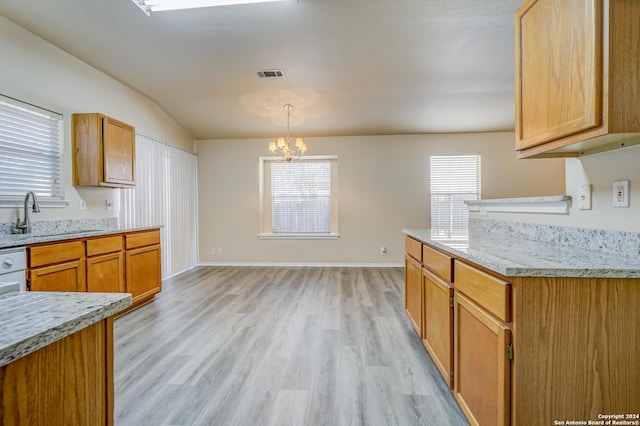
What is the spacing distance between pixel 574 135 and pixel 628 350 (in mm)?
809

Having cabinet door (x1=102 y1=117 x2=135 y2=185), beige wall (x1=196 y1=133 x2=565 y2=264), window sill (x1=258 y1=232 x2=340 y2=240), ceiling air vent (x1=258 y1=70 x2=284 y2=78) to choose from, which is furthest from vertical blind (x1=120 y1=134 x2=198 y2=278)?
ceiling air vent (x1=258 y1=70 x2=284 y2=78)

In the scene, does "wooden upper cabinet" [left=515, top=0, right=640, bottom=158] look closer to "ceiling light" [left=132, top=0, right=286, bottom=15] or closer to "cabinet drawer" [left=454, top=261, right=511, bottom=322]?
"cabinet drawer" [left=454, top=261, right=511, bottom=322]

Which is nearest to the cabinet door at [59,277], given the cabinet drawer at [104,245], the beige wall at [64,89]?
the cabinet drawer at [104,245]

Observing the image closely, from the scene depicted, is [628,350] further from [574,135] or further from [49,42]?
[49,42]

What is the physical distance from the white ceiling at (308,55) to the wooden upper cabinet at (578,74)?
63.3 inches

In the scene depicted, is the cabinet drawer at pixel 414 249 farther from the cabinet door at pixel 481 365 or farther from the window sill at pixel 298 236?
the window sill at pixel 298 236

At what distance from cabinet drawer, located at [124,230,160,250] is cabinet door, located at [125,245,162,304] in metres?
0.05

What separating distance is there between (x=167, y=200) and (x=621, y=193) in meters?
5.09

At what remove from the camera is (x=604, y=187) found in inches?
57.2

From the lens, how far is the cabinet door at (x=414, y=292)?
7.59 ft

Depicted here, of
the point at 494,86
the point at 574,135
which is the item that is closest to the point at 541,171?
the point at 494,86

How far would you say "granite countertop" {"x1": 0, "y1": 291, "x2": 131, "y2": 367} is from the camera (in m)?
0.50

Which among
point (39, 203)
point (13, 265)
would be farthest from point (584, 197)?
point (39, 203)

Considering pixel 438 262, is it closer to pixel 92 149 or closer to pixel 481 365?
pixel 481 365
